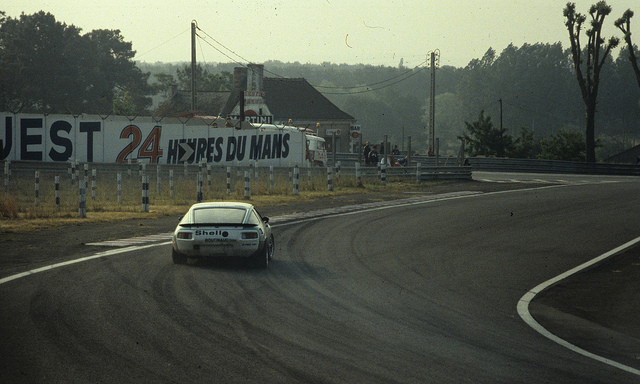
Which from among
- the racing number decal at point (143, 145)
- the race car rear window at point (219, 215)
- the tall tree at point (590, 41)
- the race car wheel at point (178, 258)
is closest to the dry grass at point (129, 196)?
the racing number decal at point (143, 145)

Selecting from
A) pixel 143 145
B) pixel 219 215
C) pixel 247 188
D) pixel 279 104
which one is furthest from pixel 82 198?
pixel 279 104

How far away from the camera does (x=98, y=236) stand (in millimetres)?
16453

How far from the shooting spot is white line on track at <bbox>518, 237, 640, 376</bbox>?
7.36 m

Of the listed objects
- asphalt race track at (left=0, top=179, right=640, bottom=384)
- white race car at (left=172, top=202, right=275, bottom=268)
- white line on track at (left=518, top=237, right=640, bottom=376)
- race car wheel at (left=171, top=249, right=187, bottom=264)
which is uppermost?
white race car at (left=172, top=202, right=275, bottom=268)

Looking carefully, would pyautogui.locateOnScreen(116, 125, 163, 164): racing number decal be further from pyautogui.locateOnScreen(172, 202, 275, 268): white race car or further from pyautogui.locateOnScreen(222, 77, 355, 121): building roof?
pyautogui.locateOnScreen(222, 77, 355, 121): building roof

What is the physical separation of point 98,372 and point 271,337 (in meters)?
1.98

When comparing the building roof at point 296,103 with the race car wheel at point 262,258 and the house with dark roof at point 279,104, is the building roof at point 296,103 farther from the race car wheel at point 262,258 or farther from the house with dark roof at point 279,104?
the race car wheel at point 262,258

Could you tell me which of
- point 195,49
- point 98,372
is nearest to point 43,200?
point 98,372

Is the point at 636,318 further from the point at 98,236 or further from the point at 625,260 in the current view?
the point at 98,236

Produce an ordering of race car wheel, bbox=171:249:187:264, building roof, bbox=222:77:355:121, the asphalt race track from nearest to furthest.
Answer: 1. the asphalt race track
2. race car wheel, bbox=171:249:187:264
3. building roof, bbox=222:77:355:121

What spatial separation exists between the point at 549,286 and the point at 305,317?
5.10 metres

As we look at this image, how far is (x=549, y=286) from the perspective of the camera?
1208 cm

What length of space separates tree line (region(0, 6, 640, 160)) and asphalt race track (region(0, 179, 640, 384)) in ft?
164

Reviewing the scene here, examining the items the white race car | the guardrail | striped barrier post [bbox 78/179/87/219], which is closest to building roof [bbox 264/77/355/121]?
the guardrail
